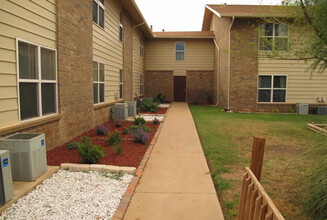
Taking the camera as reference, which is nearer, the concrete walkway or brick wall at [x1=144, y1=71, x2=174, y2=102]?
the concrete walkway

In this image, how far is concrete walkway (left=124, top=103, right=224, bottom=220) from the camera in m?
3.32

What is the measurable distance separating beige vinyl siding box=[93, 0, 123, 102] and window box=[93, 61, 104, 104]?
24 cm

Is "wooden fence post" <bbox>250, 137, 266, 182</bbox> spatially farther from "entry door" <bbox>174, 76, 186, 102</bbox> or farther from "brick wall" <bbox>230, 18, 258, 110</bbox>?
"entry door" <bbox>174, 76, 186, 102</bbox>

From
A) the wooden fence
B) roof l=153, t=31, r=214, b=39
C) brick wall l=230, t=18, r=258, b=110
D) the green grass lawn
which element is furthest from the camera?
roof l=153, t=31, r=214, b=39

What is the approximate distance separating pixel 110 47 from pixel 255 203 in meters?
9.93

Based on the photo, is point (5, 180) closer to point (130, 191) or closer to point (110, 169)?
point (130, 191)

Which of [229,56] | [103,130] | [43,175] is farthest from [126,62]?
[43,175]

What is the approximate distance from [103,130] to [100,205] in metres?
4.54

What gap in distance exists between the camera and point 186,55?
843 inches

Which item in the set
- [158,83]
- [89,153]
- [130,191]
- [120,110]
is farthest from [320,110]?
[130,191]

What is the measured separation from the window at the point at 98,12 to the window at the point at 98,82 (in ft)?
4.85

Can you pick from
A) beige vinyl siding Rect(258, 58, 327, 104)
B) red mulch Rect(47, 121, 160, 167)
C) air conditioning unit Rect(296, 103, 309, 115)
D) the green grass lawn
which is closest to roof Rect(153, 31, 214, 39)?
beige vinyl siding Rect(258, 58, 327, 104)

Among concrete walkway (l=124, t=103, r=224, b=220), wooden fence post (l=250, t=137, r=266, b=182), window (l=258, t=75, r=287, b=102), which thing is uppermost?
window (l=258, t=75, r=287, b=102)

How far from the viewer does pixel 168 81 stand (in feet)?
71.2
